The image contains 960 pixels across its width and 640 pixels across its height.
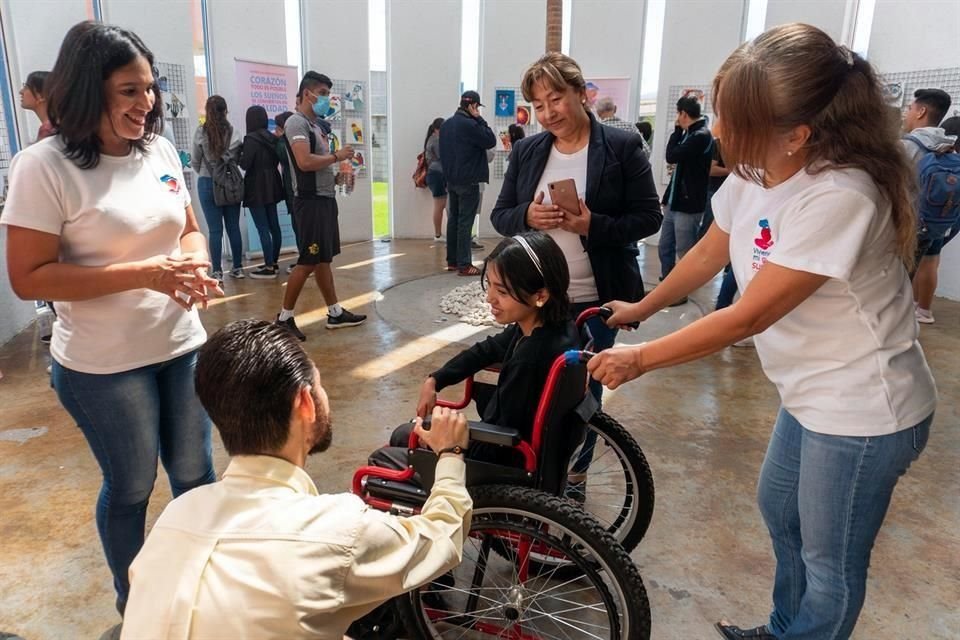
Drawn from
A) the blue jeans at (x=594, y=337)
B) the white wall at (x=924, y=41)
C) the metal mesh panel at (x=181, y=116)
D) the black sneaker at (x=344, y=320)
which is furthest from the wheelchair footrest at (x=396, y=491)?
the white wall at (x=924, y=41)

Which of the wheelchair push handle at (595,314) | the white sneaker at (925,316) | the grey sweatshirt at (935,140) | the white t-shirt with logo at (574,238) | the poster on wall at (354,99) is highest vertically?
the poster on wall at (354,99)

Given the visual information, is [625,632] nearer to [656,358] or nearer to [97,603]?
[656,358]

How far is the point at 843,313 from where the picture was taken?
42.9 inches

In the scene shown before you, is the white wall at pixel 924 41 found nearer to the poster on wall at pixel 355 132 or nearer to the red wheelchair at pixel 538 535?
the red wheelchair at pixel 538 535

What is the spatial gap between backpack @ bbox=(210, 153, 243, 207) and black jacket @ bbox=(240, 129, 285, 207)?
0.07 metres

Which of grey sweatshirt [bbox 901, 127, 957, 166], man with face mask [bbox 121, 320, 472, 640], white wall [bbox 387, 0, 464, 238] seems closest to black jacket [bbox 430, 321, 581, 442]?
man with face mask [bbox 121, 320, 472, 640]

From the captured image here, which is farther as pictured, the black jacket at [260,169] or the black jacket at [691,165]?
the black jacket at [260,169]

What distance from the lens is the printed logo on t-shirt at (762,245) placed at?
1158 mm

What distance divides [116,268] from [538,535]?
1.05m

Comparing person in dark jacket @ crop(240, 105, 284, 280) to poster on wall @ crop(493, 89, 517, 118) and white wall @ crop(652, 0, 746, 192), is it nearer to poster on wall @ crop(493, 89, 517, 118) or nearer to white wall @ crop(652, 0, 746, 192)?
poster on wall @ crop(493, 89, 517, 118)

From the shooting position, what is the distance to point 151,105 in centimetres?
139

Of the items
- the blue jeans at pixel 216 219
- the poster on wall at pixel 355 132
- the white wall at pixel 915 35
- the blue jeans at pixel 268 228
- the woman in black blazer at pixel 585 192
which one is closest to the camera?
the woman in black blazer at pixel 585 192

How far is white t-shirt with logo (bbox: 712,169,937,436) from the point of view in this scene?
101 cm

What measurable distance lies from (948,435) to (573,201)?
Answer: 2177 millimetres
